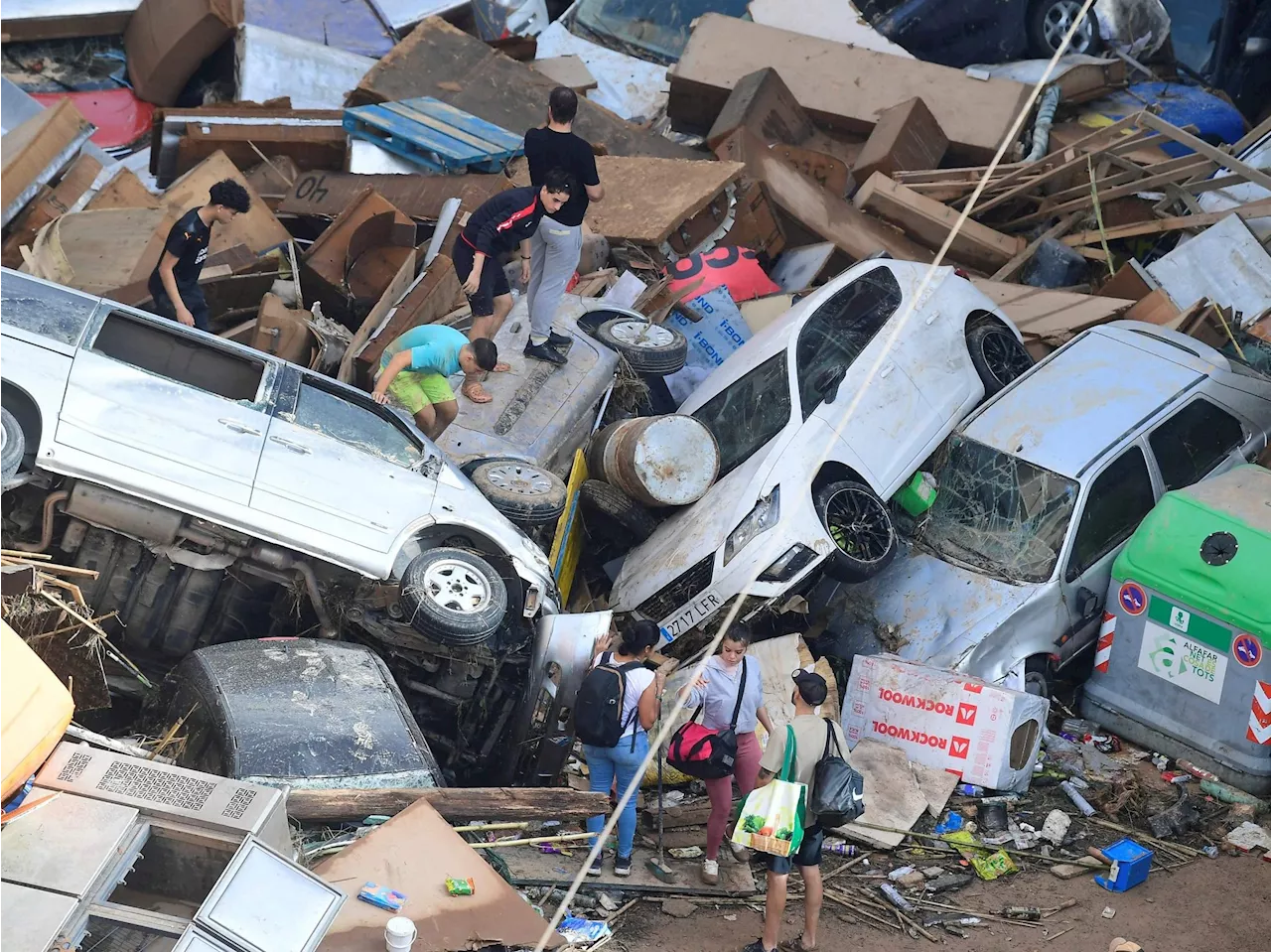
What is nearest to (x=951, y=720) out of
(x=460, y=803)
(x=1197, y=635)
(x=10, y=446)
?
(x=1197, y=635)

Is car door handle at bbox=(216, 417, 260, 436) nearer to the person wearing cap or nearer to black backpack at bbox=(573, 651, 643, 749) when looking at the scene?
black backpack at bbox=(573, 651, 643, 749)

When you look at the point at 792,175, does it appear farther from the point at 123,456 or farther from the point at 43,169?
the point at 123,456

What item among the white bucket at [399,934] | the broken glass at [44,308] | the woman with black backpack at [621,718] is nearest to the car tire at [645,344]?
the woman with black backpack at [621,718]

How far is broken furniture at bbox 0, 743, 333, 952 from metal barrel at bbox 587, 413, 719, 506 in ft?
13.7

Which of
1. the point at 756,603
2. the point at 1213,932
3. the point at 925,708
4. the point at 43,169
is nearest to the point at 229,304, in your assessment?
the point at 43,169

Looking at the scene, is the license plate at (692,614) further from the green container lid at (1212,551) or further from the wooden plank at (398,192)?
the wooden plank at (398,192)

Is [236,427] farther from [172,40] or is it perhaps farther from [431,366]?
[172,40]

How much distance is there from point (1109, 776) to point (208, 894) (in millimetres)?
5455

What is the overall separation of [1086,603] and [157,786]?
5.78 metres

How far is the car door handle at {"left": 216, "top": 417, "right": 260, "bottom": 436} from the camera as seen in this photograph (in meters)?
7.82

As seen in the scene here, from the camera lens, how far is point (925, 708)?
340 inches

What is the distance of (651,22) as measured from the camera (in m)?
17.2

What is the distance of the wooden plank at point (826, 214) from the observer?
13.0 metres

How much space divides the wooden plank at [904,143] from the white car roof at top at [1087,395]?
12.5ft
